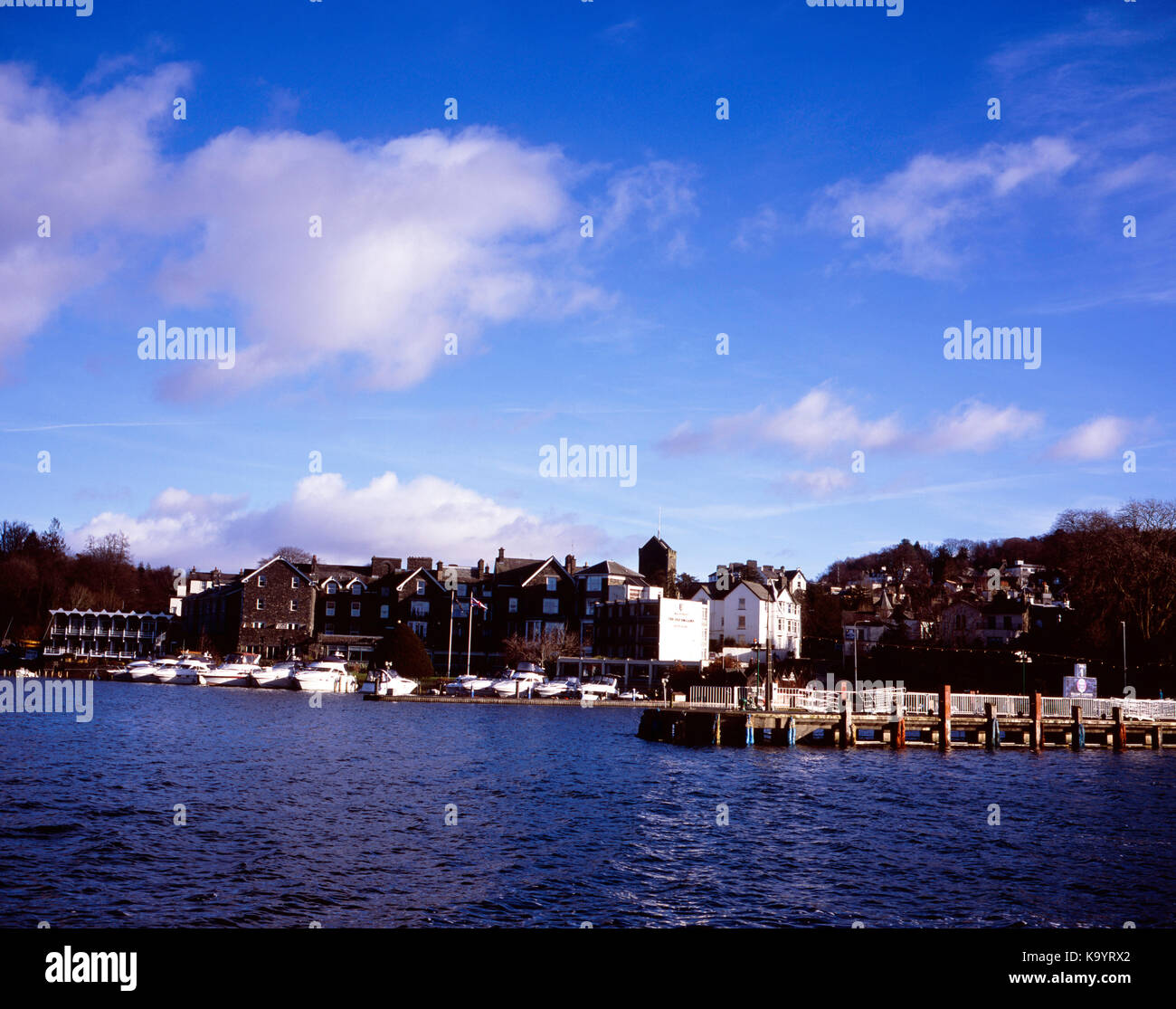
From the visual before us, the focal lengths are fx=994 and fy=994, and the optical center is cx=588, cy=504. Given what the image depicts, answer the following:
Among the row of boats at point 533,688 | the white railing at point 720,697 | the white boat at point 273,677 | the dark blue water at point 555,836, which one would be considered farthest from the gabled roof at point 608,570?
the dark blue water at point 555,836

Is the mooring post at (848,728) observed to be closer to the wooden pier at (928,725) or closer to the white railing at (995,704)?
the wooden pier at (928,725)

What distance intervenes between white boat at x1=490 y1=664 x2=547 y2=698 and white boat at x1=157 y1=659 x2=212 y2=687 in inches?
1262

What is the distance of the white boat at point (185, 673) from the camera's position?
105812mm

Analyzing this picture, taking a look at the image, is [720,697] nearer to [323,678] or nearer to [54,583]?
[323,678]

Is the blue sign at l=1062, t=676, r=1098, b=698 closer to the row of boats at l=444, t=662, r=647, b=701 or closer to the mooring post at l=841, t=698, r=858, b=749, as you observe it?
the mooring post at l=841, t=698, r=858, b=749

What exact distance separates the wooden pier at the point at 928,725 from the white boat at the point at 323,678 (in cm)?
4694

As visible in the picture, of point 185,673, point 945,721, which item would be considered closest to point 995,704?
point 945,721

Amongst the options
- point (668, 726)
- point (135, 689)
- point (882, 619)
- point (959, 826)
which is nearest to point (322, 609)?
point (135, 689)

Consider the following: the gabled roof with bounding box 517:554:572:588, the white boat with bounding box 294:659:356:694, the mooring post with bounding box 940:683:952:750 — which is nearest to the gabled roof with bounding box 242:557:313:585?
the white boat with bounding box 294:659:356:694

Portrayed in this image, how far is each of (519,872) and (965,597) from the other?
4960 inches

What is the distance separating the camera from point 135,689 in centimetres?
9281

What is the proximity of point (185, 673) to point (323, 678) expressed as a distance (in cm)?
1716

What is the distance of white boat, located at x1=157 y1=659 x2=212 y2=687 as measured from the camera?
105812 mm
